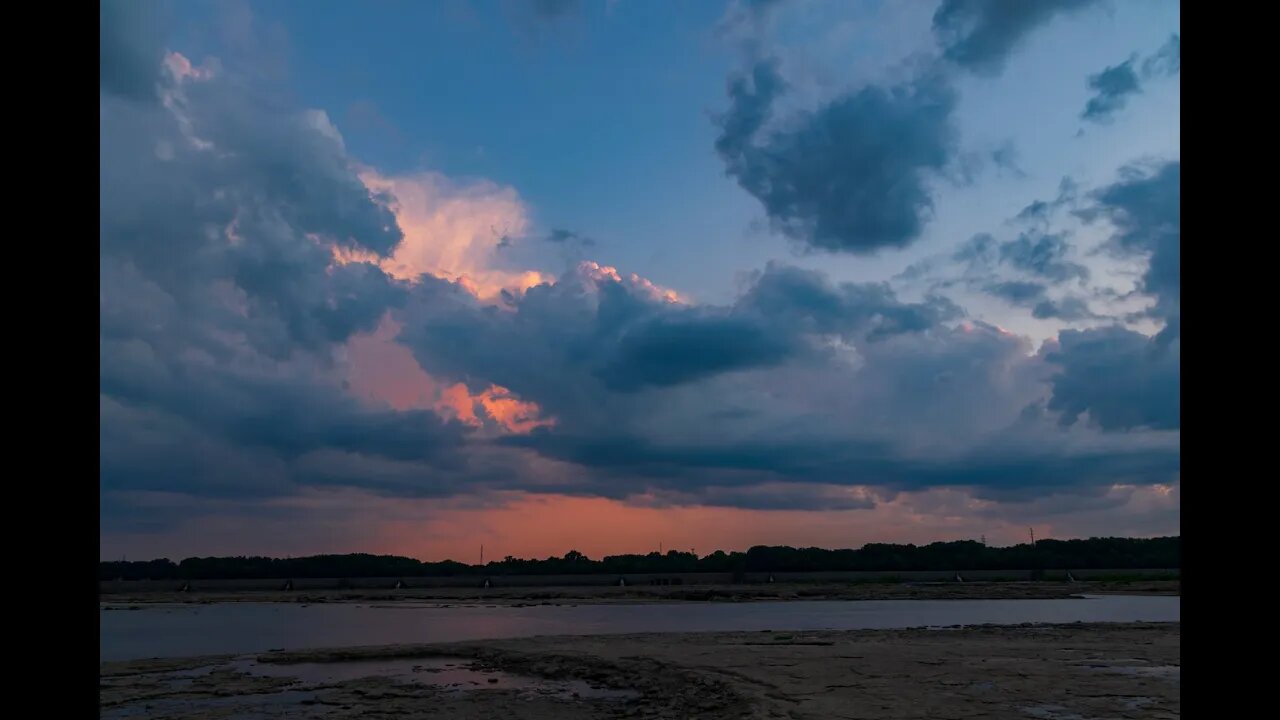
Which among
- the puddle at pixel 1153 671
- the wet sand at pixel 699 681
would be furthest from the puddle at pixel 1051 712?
the puddle at pixel 1153 671

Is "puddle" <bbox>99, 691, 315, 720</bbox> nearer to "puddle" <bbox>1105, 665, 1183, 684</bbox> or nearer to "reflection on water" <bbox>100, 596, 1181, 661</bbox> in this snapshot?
"reflection on water" <bbox>100, 596, 1181, 661</bbox>

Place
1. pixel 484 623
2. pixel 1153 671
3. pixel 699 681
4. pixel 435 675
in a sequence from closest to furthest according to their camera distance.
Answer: pixel 699 681
pixel 1153 671
pixel 435 675
pixel 484 623

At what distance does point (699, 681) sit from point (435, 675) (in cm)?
820

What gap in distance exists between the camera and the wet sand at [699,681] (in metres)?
17.3

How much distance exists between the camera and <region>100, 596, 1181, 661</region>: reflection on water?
40.8 metres

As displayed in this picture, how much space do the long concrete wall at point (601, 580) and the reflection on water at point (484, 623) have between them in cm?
6178

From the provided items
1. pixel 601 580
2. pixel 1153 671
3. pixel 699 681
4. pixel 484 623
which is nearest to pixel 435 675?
pixel 699 681

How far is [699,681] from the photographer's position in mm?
20281

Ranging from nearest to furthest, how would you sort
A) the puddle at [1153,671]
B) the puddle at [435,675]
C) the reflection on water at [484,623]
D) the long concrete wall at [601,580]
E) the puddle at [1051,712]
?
the puddle at [1051,712], the puddle at [1153,671], the puddle at [435,675], the reflection on water at [484,623], the long concrete wall at [601,580]

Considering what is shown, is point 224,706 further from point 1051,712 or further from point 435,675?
point 1051,712

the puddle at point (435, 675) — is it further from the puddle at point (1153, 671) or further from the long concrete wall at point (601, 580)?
the long concrete wall at point (601, 580)
